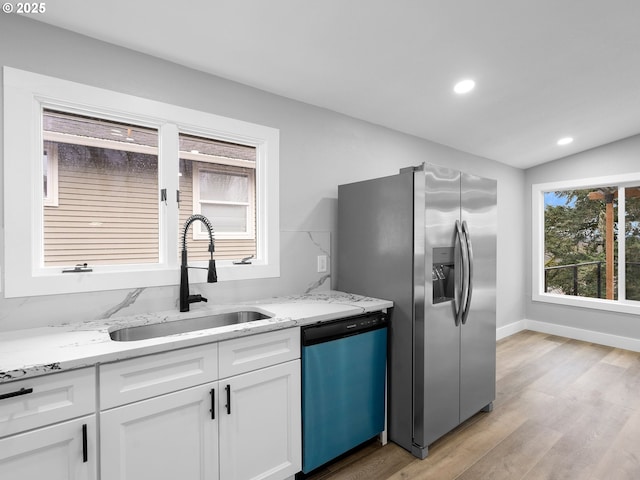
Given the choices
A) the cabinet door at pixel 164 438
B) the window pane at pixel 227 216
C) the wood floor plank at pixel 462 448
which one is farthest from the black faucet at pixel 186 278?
the wood floor plank at pixel 462 448

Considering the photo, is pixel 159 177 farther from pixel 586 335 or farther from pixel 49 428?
pixel 586 335

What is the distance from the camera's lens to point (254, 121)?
244 centimetres

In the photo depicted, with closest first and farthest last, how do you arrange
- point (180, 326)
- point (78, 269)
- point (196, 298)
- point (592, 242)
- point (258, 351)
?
point (258, 351), point (78, 269), point (180, 326), point (196, 298), point (592, 242)

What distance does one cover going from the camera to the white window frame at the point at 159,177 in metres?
1.64

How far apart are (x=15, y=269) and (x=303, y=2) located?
190 centimetres

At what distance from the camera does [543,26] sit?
6.63 ft

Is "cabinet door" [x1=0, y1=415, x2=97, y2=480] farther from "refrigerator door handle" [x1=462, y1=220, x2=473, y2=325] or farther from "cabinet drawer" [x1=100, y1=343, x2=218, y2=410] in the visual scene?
"refrigerator door handle" [x1=462, y1=220, x2=473, y2=325]

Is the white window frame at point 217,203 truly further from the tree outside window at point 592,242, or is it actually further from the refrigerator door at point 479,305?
the tree outside window at point 592,242

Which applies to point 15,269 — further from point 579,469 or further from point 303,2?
point 579,469

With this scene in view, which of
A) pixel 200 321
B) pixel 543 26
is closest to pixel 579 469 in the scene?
pixel 200 321

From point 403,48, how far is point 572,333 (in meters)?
4.48

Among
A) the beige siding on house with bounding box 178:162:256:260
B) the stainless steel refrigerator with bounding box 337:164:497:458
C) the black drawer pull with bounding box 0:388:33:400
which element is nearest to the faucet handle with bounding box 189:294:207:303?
the beige siding on house with bounding box 178:162:256:260

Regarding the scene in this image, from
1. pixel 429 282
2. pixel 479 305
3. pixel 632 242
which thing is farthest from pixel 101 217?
pixel 632 242

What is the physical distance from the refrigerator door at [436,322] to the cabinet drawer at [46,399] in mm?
1730
